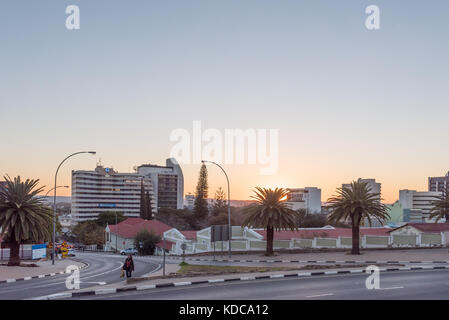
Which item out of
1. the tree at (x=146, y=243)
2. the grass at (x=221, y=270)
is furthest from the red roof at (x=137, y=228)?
the grass at (x=221, y=270)

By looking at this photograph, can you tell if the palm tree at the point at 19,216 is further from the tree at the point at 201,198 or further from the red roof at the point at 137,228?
the tree at the point at 201,198

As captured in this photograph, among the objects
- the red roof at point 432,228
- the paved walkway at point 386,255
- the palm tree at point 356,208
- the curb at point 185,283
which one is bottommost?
the paved walkway at point 386,255

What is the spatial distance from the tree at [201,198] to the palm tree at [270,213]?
8993 cm

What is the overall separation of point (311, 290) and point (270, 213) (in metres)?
22.7

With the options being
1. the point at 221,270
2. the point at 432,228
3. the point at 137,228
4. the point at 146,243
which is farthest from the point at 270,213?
the point at 137,228

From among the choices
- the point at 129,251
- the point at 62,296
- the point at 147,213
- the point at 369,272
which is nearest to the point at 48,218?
the point at 62,296

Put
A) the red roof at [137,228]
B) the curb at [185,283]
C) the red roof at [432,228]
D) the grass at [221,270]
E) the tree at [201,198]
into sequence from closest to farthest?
the curb at [185,283] → the grass at [221,270] → the red roof at [432,228] → the red roof at [137,228] → the tree at [201,198]

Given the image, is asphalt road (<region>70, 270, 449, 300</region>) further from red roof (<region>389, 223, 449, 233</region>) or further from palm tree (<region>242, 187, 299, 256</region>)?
red roof (<region>389, 223, 449, 233</region>)

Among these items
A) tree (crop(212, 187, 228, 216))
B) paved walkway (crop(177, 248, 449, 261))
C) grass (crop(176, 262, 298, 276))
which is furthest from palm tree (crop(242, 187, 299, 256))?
tree (crop(212, 187, 228, 216))

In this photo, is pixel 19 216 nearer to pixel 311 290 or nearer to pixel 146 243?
pixel 311 290

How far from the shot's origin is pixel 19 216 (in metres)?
35.7

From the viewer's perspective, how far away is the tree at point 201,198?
131 metres
